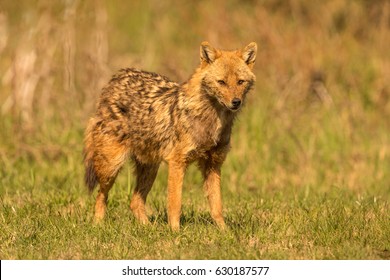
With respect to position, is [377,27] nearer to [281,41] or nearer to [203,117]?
[281,41]

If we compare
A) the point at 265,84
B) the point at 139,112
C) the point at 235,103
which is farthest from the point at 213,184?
the point at 265,84

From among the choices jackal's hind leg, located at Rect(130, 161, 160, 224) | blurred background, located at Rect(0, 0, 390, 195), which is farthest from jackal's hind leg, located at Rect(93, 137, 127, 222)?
blurred background, located at Rect(0, 0, 390, 195)

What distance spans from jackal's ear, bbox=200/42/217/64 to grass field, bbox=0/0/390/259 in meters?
1.60

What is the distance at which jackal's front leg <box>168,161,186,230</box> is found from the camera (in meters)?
7.85

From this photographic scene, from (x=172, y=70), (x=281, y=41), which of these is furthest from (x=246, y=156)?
(x=281, y=41)

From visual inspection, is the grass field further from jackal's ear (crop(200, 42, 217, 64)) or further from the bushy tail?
jackal's ear (crop(200, 42, 217, 64))

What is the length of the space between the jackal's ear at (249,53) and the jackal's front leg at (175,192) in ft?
3.91

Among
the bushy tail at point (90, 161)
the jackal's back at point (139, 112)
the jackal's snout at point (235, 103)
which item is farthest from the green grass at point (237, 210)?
the jackal's snout at point (235, 103)

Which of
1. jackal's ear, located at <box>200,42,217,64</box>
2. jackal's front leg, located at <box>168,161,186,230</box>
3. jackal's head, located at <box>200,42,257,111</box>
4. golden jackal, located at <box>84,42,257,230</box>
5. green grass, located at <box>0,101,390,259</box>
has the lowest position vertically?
green grass, located at <box>0,101,390,259</box>

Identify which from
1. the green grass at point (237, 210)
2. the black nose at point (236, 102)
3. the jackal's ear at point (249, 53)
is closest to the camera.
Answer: the green grass at point (237, 210)

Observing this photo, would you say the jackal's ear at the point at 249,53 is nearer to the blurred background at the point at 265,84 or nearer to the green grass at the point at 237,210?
the green grass at the point at 237,210

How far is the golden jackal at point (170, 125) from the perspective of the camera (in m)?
7.82

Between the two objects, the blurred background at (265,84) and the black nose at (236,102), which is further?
the blurred background at (265,84)

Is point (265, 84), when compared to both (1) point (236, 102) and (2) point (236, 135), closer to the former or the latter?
(2) point (236, 135)
